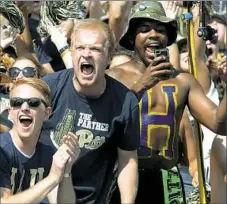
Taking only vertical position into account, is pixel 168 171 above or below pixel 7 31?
below

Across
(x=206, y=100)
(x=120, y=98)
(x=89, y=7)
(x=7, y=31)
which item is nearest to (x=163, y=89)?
(x=206, y=100)

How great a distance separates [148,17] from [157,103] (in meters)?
0.54

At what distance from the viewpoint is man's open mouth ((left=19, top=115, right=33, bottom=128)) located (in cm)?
450

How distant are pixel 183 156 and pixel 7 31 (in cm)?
157

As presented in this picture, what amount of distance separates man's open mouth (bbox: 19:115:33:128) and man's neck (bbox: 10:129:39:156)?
7 cm

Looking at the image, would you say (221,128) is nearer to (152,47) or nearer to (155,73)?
(155,73)

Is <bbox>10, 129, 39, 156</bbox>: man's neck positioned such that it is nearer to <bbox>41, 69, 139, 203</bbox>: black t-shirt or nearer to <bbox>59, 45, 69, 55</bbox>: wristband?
<bbox>41, 69, 139, 203</bbox>: black t-shirt

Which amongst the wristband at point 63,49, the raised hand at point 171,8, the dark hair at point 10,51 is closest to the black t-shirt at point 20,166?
the wristband at point 63,49

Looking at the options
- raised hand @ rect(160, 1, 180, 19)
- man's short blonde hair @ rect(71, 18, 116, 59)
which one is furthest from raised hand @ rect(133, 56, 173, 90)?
raised hand @ rect(160, 1, 180, 19)

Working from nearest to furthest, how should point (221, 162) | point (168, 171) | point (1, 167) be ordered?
point (1, 167) < point (221, 162) < point (168, 171)

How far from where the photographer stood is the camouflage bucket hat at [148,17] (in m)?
5.53

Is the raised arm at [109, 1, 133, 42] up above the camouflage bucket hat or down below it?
above

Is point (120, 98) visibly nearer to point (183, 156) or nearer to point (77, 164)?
point (77, 164)

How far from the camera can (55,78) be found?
496 centimetres
